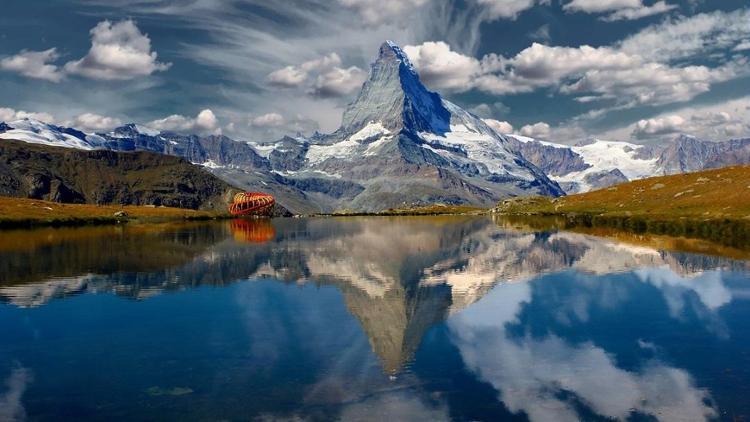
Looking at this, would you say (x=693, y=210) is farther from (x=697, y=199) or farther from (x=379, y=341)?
(x=379, y=341)

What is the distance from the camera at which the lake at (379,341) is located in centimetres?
2870

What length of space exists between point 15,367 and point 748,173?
182547mm

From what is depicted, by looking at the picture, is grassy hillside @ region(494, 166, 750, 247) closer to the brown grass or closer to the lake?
the brown grass

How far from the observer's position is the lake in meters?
28.7

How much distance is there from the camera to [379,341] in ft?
134

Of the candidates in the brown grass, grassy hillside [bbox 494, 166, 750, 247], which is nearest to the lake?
grassy hillside [bbox 494, 166, 750, 247]

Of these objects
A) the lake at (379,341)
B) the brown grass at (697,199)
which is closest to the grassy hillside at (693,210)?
the brown grass at (697,199)

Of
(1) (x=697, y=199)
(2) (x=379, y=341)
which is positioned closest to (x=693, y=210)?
(1) (x=697, y=199)

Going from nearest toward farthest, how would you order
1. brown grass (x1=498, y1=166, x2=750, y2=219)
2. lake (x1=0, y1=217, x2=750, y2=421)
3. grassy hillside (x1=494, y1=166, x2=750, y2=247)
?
lake (x1=0, y1=217, x2=750, y2=421)
grassy hillside (x1=494, y1=166, x2=750, y2=247)
brown grass (x1=498, y1=166, x2=750, y2=219)

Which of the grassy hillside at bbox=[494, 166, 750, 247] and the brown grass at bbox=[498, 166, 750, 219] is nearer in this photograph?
the grassy hillside at bbox=[494, 166, 750, 247]

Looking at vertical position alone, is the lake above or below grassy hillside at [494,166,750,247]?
below

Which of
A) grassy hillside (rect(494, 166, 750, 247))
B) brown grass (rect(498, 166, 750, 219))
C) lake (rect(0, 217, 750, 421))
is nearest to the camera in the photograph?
lake (rect(0, 217, 750, 421))

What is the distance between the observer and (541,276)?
71.8 metres

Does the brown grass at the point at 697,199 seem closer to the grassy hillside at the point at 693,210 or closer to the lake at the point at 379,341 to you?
the grassy hillside at the point at 693,210
